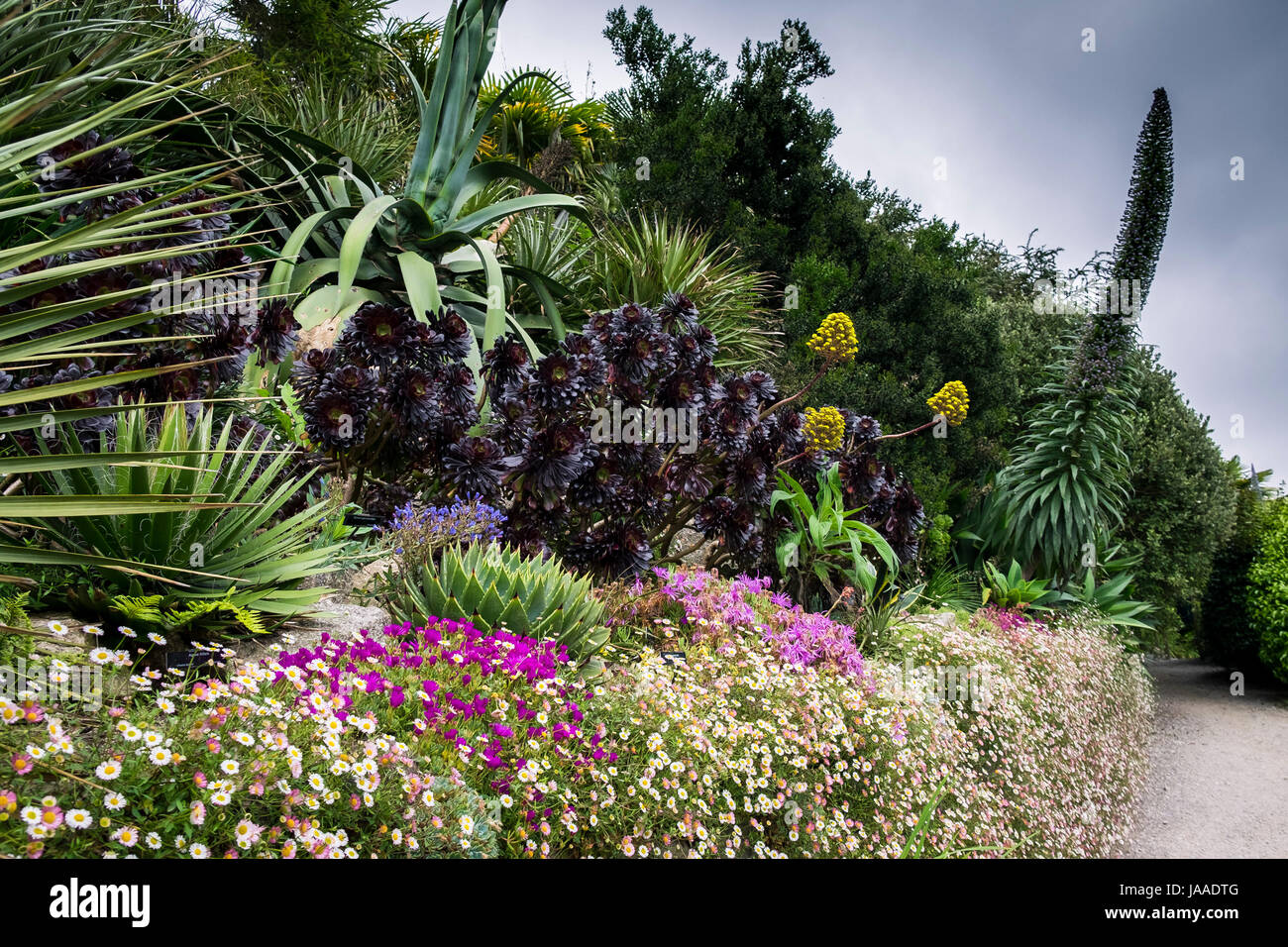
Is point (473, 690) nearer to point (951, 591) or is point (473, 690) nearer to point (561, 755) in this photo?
point (561, 755)

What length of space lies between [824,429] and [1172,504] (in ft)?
26.4

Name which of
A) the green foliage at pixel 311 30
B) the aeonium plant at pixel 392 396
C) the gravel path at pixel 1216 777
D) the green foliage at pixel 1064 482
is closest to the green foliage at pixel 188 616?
the aeonium plant at pixel 392 396

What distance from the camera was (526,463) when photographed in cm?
456

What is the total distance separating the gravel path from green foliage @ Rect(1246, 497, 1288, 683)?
66 cm

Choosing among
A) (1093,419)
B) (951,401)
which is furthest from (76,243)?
(1093,419)

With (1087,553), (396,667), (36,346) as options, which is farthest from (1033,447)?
(36,346)

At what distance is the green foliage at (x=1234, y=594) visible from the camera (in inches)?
466

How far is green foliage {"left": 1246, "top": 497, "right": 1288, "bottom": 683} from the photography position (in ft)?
35.9

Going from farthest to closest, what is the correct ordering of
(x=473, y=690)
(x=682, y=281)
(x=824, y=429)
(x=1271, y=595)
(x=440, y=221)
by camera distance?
(x=1271, y=595) → (x=682, y=281) → (x=440, y=221) → (x=824, y=429) → (x=473, y=690)

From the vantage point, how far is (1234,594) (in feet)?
39.2

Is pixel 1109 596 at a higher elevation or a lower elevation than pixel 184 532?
lower

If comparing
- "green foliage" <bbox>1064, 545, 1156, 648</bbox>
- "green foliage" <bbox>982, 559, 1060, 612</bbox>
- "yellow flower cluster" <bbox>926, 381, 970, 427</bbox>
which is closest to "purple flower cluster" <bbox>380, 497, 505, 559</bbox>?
"yellow flower cluster" <bbox>926, 381, 970, 427</bbox>

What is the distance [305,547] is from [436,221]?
4.25 meters

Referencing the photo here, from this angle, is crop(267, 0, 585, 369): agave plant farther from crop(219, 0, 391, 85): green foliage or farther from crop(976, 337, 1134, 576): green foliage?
crop(219, 0, 391, 85): green foliage
